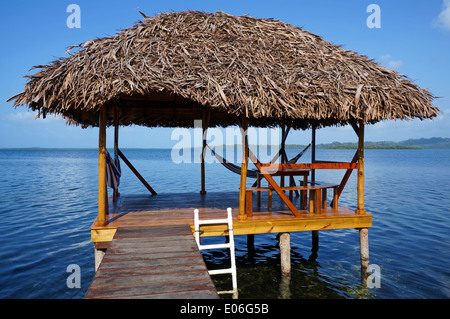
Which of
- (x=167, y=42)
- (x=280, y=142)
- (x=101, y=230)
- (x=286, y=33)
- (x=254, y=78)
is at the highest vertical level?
(x=286, y=33)

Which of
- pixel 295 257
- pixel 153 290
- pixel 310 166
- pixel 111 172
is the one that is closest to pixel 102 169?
pixel 111 172

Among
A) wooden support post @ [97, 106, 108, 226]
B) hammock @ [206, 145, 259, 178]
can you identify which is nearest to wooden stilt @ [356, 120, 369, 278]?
hammock @ [206, 145, 259, 178]

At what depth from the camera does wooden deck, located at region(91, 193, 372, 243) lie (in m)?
4.70

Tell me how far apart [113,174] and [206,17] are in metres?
3.15

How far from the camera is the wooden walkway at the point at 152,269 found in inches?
102

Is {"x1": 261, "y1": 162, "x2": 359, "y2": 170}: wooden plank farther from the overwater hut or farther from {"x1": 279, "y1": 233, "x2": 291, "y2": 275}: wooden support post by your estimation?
{"x1": 279, "y1": 233, "x2": 291, "y2": 275}: wooden support post

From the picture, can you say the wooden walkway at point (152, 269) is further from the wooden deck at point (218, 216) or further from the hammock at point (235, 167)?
the hammock at point (235, 167)

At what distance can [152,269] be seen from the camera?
3.07m

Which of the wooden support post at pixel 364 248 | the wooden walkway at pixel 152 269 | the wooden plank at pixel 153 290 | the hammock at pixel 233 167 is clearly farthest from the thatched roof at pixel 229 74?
the wooden plank at pixel 153 290

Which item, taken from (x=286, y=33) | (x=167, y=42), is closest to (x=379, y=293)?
(x=286, y=33)

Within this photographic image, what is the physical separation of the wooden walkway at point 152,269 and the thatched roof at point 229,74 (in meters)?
1.76

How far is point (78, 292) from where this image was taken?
511 cm

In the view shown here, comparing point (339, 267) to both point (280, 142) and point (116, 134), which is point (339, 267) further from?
point (116, 134)

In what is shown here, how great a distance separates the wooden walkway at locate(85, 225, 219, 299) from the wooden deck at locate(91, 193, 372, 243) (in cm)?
43
